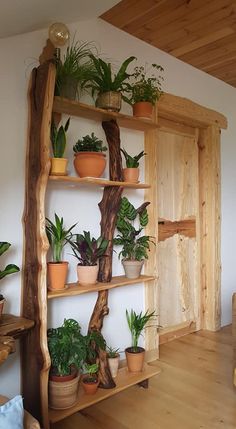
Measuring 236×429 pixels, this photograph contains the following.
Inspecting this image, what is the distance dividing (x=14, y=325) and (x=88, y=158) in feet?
3.31

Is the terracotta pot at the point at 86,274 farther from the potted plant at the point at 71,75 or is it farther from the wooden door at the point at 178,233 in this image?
the wooden door at the point at 178,233

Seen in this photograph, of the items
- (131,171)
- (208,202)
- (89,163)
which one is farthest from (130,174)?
(208,202)

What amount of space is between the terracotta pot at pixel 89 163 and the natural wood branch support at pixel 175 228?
3.99ft

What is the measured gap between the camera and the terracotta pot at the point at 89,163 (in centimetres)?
206

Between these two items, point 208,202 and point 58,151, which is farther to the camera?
point 208,202

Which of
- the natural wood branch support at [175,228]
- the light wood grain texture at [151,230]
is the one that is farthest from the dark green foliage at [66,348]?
the natural wood branch support at [175,228]

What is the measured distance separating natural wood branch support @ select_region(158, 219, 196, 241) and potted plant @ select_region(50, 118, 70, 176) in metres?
1.43

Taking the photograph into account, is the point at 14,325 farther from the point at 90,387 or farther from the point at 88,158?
the point at 88,158

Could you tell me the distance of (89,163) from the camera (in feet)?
6.77

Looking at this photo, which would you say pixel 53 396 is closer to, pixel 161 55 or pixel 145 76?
pixel 145 76

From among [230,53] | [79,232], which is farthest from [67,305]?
[230,53]

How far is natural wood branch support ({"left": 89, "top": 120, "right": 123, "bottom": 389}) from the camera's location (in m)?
2.14

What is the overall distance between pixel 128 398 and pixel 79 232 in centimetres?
108

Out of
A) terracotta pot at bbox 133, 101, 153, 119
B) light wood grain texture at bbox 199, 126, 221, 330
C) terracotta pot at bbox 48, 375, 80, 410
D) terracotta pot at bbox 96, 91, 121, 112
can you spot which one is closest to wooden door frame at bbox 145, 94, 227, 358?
light wood grain texture at bbox 199, 126, 221, 330
